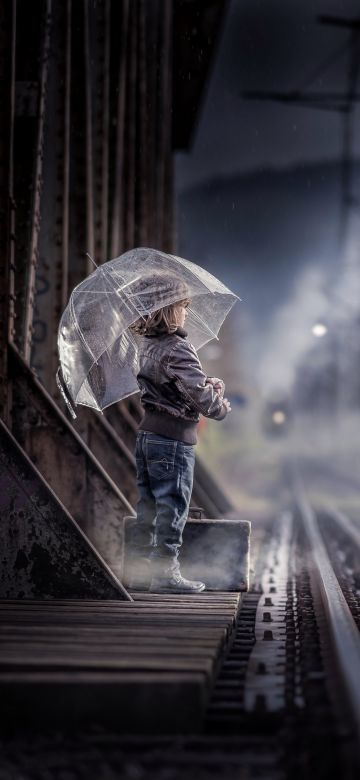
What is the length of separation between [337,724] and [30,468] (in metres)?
2.46

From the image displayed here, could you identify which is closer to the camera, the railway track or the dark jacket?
the railway track

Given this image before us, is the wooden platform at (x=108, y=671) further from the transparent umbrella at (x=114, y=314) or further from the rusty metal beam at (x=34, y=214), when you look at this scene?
the rusty metal beam at (x=34, y=214)

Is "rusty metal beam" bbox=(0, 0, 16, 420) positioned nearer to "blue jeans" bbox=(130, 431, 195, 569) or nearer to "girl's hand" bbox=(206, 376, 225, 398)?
"blue jeans" bbox=(130, 431, 195, 569)

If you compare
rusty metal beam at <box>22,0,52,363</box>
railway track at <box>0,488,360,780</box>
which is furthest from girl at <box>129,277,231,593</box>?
rusty metal beam at <box>22,0,52,363</box>

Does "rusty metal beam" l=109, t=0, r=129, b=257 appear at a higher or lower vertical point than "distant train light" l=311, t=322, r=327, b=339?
higher

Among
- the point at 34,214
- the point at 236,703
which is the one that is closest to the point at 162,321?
the point at 34,214

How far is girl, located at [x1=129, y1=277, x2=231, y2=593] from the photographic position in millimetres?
5699

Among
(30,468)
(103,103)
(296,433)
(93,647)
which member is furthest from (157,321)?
(296,433)

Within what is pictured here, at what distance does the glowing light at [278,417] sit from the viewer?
60.5m

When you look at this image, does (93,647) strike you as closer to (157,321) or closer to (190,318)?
(157,321)

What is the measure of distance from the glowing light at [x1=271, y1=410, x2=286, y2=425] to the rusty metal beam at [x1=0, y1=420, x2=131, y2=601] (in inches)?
2174

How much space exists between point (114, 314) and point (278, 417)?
55.5 metres

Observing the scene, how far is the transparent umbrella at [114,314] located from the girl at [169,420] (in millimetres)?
97

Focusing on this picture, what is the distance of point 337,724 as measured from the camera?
337 centimetres
